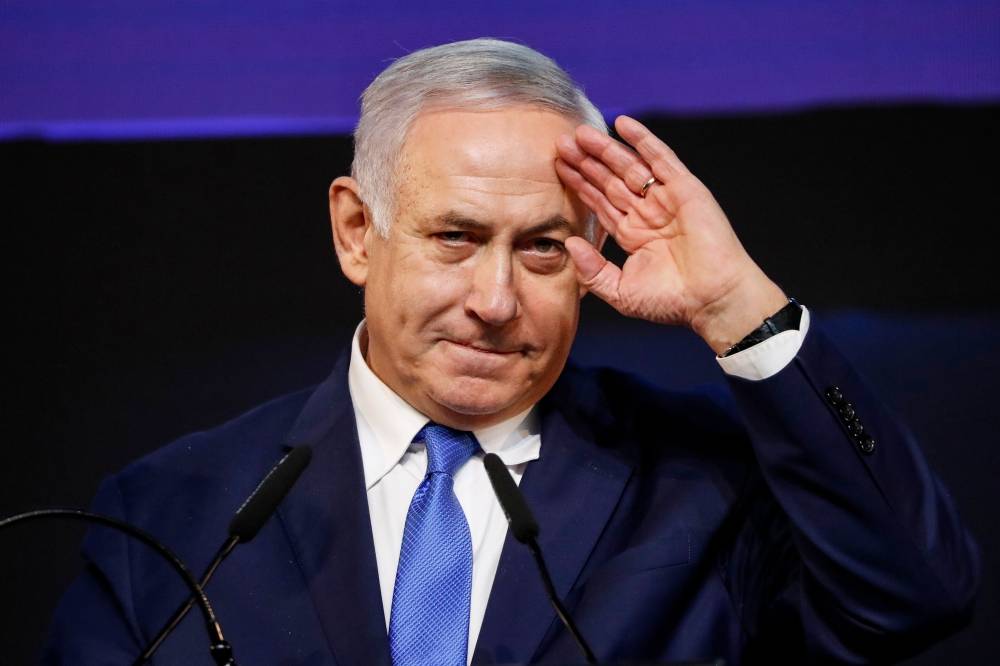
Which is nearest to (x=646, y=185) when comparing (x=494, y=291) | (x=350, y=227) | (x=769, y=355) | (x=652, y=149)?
(x=652, y=149)

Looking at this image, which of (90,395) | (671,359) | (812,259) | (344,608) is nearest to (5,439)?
(90,395)

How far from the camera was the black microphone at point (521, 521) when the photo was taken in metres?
1.80

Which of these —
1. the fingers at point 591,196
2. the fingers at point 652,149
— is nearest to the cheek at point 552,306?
the fingers at point 591,196

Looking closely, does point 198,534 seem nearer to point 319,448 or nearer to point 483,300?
point 319,448


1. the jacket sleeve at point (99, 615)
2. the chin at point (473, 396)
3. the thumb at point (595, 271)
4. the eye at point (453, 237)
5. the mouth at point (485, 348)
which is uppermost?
the eye at point (453, 237)

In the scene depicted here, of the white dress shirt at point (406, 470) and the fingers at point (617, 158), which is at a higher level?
the fingers at point (617, 158)

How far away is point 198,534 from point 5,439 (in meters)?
0.90

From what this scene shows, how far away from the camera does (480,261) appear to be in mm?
2250

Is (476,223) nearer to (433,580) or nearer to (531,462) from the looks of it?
(531,462)

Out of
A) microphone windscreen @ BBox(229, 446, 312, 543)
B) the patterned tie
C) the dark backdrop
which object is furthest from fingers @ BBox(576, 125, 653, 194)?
the dark backdrop

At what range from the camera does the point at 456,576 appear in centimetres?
221

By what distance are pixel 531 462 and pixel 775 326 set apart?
1.64 ft

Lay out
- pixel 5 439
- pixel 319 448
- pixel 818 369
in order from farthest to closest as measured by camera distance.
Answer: pixel 5 439 < pixel 319 448 < pixel 818 369

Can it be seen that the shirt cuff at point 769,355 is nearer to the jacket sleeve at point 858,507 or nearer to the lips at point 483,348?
the jacket sleeve at point 858,507
